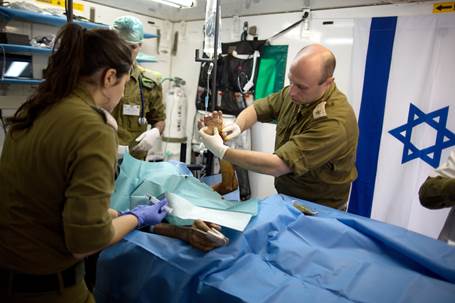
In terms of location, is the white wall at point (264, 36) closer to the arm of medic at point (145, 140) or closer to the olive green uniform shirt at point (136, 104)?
the olive green uniform shirt at point (136, 104)

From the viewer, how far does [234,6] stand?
Result: 12.5 ft

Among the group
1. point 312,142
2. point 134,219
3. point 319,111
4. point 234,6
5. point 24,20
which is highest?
point 234,6

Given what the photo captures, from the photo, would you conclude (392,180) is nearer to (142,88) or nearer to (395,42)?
(395,42)

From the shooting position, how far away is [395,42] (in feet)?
9.46

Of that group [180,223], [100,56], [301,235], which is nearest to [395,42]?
[301,235]

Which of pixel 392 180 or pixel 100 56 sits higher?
pixel 100 56

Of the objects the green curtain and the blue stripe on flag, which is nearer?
the blue stripe on flag

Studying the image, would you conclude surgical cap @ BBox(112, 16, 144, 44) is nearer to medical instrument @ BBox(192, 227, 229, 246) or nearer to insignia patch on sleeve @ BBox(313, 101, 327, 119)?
insignia patch on sleeve @ BBox(313, 101, 327, 119)

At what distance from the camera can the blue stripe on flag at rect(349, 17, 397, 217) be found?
2.93 metres

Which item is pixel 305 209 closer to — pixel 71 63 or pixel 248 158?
pixel 248 158

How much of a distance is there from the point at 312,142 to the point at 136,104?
147 cm

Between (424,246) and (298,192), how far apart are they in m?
0.75

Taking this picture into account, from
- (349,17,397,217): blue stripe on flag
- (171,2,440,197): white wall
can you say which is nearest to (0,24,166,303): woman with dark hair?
(349,17,397,217): blue stripe on flag

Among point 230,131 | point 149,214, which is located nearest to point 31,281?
point 149,214
